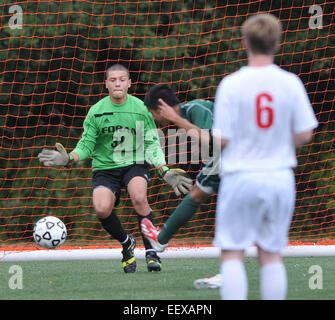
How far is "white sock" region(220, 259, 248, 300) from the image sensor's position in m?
3.10

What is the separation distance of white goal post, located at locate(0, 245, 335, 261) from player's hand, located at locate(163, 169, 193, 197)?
173cm

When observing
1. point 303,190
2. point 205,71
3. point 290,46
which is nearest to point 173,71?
point 205,71

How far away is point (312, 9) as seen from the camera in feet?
30.8

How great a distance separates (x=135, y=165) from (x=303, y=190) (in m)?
4.11

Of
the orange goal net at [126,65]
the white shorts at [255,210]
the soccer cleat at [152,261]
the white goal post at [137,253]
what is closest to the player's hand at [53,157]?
the soccer cleat at [152,261]

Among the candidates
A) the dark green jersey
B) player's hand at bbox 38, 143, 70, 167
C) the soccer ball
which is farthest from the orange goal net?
the dark green jersey

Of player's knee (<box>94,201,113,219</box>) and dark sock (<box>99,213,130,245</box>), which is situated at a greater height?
player's knee (<box>94,201,113,219</box>)

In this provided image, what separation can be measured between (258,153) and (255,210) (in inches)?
8.9

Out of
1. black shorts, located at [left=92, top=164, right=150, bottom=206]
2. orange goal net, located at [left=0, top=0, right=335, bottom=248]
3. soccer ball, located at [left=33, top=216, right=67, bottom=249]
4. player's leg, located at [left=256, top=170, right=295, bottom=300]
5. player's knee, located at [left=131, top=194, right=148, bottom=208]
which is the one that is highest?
orange goal net, located at [left=0, top=0, right=335, bottom=248]

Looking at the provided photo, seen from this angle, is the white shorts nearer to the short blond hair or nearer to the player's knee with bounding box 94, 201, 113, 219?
the short blond hair

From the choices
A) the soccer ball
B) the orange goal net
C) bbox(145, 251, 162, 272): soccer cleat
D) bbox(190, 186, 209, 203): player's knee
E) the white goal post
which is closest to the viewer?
bbox(190, 186, 209, 203): player's knee

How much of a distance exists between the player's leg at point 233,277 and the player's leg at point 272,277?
3.6 inches

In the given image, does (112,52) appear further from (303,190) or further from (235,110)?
(235,110)

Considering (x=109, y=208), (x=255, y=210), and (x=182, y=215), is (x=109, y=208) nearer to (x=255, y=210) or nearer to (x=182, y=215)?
(x=182, y=215)
